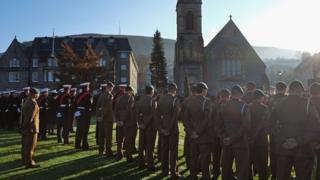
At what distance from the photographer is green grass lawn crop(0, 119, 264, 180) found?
1280 cm

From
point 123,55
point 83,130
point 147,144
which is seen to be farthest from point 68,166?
point 123,55

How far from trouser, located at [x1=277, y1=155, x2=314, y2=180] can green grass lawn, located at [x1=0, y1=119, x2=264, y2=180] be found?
4065mm

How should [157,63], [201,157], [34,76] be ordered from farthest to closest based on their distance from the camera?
[157,63] < [34,76] < [201,157]

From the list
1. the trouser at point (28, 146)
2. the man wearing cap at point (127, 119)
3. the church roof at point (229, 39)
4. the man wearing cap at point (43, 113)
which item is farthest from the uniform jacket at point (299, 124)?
the church roof at point (229, 39)

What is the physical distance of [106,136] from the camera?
52.4 ft

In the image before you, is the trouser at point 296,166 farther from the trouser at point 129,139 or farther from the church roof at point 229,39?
the church roof at point 229,39

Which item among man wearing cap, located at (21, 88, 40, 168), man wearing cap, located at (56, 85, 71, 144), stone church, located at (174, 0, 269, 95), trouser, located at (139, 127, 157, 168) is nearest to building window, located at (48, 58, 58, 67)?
stone church, located at (174, 0, 269, 95)

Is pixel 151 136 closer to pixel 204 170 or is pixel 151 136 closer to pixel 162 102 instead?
pixel 162 102

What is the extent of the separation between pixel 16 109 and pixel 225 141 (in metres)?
18.3

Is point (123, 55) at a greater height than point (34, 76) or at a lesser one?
greater

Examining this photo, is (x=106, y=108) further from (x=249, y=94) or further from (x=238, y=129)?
(x=238, y=129)

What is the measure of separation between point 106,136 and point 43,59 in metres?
71.8

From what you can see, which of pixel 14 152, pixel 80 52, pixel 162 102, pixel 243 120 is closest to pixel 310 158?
pixel 243 120

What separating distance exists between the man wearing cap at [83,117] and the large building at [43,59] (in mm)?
65680
